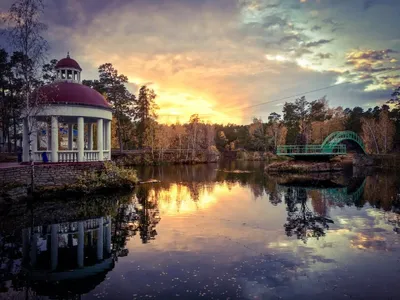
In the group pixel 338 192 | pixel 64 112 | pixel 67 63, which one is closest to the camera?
pixel 64 112

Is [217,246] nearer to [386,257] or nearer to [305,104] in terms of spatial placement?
[386,257]

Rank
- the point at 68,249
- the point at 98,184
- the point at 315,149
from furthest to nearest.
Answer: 1. the point at 315,149
2. the point at 98,184
3. the point at 68,249

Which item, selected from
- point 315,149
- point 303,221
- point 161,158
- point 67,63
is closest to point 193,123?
point 161,158

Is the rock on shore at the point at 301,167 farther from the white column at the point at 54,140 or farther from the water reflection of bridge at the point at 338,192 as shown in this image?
the white column at the point at 54,140

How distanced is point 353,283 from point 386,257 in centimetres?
291

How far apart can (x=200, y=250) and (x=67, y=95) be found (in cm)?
1826

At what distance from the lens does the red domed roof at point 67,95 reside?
22.2 m

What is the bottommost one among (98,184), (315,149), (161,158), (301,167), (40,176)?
(98,184)

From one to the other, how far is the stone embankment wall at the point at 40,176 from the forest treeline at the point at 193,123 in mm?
23524

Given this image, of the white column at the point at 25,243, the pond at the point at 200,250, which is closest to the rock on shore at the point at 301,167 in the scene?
the pond at the point at 200,250

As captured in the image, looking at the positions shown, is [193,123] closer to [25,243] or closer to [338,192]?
[338,192]

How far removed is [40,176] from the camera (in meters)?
20.1

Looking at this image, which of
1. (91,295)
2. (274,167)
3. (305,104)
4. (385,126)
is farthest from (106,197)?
(305,104)

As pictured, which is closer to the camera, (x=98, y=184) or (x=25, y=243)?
(x=25, y=243)
